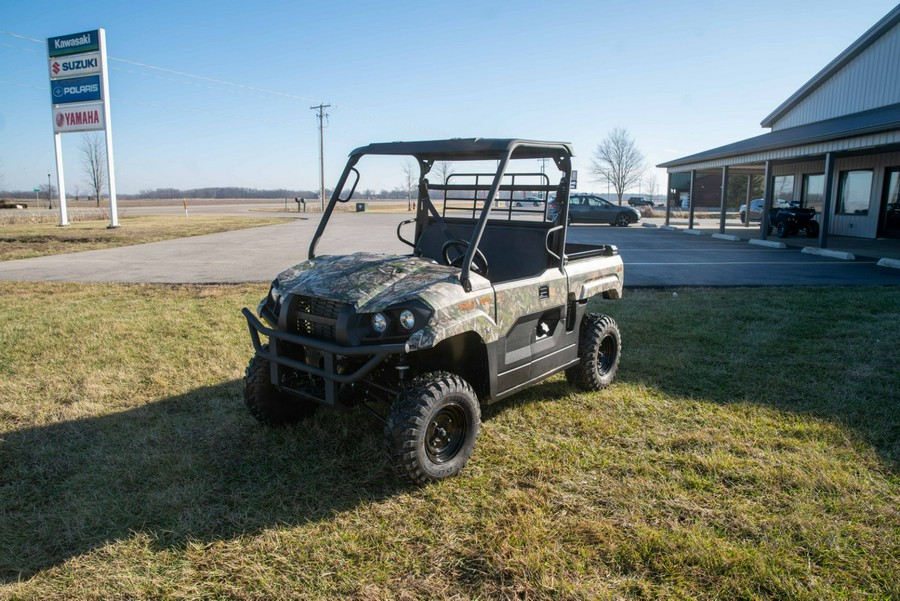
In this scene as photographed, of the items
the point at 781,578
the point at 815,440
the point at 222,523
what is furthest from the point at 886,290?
the point at 222,523

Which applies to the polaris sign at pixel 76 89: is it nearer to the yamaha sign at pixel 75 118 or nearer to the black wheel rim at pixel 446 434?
the yamaha sign at pixel 75 118

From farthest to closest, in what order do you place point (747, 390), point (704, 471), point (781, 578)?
1. point (747, 390)
2. point (704, 471)
3. point (781, 578)

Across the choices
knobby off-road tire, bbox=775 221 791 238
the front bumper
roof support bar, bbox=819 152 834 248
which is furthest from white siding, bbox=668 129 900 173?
the front bumper

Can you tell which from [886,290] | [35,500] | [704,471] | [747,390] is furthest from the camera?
[886,290]

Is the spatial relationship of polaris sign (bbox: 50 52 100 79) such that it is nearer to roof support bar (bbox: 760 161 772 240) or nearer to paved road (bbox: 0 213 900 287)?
paved road (bbox: 0 213 900 287)

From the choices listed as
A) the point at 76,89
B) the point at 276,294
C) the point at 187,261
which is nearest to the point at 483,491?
the point at 276,294

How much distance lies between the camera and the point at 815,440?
161 inches

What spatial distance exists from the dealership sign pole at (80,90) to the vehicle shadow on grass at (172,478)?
23.1m

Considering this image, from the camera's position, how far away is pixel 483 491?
3.47 metres

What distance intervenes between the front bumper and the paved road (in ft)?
24.1

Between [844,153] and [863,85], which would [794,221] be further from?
[863,85]

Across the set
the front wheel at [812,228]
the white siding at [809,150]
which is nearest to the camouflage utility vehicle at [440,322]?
the white siding at [809,150]

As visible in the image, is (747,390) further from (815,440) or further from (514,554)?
(514,554)

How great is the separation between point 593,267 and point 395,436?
2296 mm
